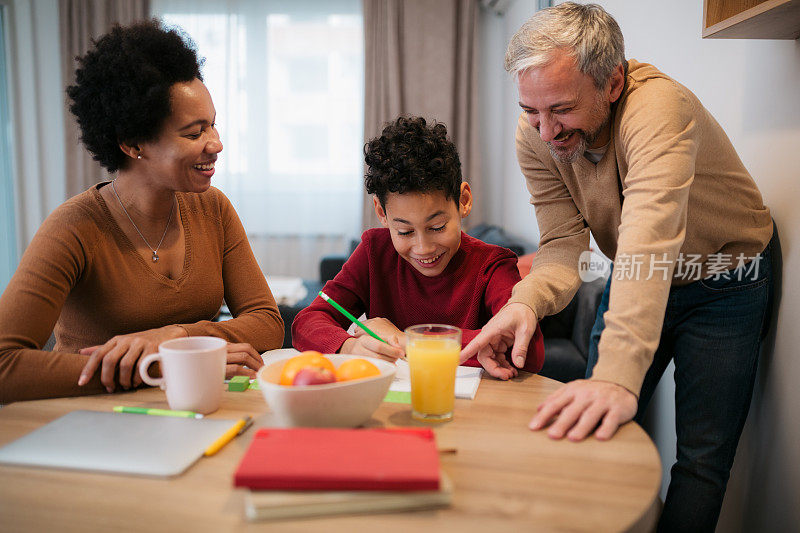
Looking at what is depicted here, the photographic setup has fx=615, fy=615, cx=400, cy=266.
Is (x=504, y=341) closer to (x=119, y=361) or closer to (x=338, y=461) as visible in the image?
Result: (x=338, y=461)

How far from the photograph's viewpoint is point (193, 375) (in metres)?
0.91

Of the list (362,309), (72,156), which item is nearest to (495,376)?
(362,309)

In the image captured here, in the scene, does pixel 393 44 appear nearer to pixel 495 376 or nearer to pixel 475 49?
pixel 475 49

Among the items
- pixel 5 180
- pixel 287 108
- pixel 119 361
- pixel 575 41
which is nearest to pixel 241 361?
pixel 119 361

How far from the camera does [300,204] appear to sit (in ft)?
16.5

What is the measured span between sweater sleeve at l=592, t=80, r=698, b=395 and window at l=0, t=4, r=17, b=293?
503 cm

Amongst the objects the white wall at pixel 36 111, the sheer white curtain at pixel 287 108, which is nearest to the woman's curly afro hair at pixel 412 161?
the sheer white curtain at pixel 287 108

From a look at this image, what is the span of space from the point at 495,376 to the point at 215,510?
0.62m

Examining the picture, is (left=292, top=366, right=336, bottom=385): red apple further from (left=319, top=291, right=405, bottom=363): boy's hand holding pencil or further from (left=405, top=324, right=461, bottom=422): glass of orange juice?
(left=319, top=291, right=405, bottom=363): boy's hand holding pencil

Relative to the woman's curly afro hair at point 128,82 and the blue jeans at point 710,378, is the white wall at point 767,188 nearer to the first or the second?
the blue jeans at point 710,378

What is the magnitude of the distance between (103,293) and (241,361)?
0.37 metres

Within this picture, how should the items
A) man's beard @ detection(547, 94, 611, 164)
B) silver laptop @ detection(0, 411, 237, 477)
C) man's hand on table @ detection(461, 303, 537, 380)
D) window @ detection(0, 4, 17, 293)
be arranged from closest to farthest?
1. silver laptop @ detection(0, 411, 237, 477)
2. man's hand on table @ detection(461, 303, 537, 380)
3. man's beard @ detection(547, 94, 611, 164)
4. window @ detection(0, 4, 17, 293)

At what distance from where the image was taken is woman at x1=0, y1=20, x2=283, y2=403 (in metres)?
1.20

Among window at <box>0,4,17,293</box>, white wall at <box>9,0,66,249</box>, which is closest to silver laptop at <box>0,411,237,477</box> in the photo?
window at <box>0,4,17,293</box>
